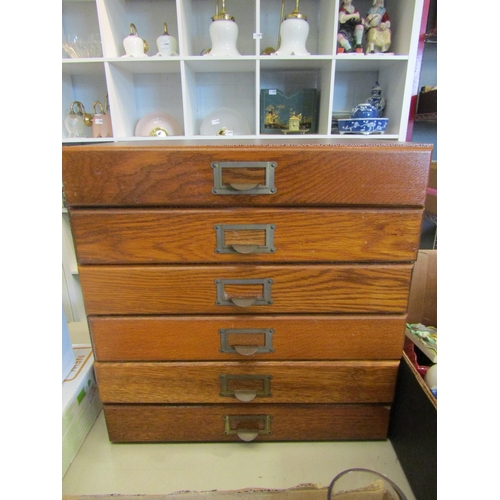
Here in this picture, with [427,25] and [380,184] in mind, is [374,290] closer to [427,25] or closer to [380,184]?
[380,184]

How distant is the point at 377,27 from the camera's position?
3.76 ft

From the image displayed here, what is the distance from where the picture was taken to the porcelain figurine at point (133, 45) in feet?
3.74

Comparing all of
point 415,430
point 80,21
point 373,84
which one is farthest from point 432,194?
point 80,21

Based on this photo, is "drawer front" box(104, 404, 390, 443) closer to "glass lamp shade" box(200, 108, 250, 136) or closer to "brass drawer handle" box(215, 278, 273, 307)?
"brass drawer handle" box(215, 278, 273, 307)

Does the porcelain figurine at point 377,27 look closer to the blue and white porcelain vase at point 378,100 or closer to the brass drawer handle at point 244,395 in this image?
the blue and white porcelain vase at point 378,100

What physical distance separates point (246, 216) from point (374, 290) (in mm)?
264

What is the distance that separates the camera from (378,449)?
71 centimetres

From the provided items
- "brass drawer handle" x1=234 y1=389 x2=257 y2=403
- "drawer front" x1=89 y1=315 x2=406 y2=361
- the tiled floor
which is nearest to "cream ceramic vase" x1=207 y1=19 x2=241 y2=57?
"drawer front" x1=89 y1=315 x2=406 y2=361

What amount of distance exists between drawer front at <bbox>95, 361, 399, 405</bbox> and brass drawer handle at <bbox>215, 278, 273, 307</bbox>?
0.14m

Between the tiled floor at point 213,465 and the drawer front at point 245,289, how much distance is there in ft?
1.04

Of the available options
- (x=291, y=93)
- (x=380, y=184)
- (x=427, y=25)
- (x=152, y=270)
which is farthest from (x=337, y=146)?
(x=427, y=25)

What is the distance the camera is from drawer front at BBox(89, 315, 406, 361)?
2.05ft

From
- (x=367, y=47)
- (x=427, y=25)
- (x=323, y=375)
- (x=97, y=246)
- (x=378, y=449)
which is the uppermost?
(x=427, y=25)

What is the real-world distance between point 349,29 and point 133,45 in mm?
748
